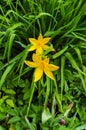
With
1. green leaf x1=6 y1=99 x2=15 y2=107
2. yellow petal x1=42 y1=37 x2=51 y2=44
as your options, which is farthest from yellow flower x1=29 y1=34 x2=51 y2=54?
green leaf x1=6 y1=99 x2=15 y2=107

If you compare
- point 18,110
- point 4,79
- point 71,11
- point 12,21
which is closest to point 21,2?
point 12,21

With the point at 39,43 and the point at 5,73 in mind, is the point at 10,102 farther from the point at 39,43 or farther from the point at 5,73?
the point at 39,43

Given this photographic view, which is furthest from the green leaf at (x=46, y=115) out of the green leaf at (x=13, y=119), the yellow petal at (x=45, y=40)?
the yellow petal at (x=45, y=40)

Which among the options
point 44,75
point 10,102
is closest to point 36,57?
point 44,75

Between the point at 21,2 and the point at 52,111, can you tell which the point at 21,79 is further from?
the point at 21,2

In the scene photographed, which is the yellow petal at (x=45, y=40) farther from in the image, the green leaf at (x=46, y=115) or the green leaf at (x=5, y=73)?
the green leaf at (x=46, y=115)
